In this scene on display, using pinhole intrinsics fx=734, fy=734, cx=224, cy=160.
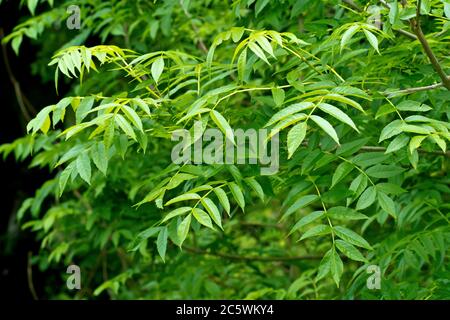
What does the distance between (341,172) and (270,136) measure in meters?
0.49

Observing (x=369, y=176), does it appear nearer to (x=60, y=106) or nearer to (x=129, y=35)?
(x=60, y=106)

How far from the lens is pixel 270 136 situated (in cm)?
186

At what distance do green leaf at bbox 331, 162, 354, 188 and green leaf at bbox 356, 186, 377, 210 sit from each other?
3.3 inches

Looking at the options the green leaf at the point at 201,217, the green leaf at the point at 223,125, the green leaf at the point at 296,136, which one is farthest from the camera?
the green leaf at the point at 201,217

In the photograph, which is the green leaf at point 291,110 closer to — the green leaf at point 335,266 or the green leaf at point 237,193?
the green leaf at point 237,193

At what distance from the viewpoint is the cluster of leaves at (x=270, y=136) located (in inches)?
84.4

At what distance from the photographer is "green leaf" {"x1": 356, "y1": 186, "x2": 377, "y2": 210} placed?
88.2 inches

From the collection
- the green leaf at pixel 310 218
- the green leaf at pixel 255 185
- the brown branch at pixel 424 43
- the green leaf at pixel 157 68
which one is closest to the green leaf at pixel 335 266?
the green leaf at pixel 310 218

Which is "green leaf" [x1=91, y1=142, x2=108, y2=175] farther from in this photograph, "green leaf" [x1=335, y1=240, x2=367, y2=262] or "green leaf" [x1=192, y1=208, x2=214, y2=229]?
"green leaf" [x1=335, y1=240, x2=367, y2=262]

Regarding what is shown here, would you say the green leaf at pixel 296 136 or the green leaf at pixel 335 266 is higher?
the green leaf at pixel 296 136

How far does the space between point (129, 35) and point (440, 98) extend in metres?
2.14

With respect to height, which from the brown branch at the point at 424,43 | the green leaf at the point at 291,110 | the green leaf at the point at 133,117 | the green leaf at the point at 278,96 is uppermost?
the brown branch at the point at 424,43
